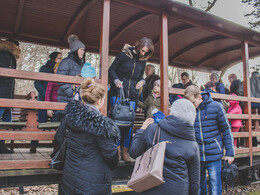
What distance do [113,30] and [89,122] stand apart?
4.08 meters

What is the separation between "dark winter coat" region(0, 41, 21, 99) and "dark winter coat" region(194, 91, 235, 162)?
3.05m

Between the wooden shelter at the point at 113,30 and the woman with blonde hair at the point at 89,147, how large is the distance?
1.16 metres

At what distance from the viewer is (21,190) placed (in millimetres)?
5957

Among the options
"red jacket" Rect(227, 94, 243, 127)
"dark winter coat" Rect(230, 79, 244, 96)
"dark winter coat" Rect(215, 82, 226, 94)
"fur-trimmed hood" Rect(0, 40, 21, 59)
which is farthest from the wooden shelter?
"fur-trimmed hood" Rect(0, 40, 21, 59)

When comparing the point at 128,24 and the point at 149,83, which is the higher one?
the point at 128,24

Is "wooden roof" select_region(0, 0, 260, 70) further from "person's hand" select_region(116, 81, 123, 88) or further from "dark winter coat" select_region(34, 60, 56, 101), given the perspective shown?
"person's hand" select_region(116, 81, 123, 88)

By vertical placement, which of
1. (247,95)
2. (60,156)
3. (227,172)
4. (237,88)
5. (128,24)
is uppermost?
(128,24)

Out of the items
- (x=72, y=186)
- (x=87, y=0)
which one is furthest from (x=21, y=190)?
(x=87, y=0)

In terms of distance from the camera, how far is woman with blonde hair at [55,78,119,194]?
2332 millimetres

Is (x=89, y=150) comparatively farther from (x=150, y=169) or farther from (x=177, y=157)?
(x=177, y=157)

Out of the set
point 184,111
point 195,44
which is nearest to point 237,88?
point 195,44

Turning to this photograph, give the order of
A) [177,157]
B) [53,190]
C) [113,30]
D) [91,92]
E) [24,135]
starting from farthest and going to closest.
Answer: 1. [53,190]
2. [113,30]
3. [24,135]
4. [91,92]
5. [177,157]

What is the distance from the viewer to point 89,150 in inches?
93.8

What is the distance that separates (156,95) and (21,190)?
13.7ft
